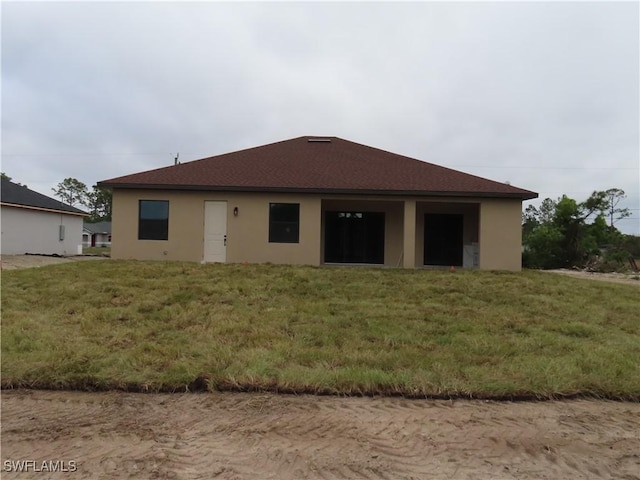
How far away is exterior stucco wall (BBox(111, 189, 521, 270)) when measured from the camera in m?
15.2

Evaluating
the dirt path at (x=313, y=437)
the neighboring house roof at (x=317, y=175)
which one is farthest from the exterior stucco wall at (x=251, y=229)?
the dirt path at (x=313, y=437)

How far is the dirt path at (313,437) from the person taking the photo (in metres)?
3.12

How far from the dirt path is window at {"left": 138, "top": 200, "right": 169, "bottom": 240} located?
443 inches

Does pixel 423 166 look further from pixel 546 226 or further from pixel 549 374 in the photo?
pixel 546 226

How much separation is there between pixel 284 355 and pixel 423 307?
394 centimetres

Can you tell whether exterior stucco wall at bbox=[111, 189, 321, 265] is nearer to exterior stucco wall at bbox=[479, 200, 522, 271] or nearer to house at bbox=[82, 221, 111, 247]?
exterior stucco wall at bbox=[479, 200, 522, 271]

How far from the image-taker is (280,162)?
17469 mm

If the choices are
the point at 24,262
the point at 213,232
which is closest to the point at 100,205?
the point at 24,262

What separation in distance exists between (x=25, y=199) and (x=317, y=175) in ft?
64.0

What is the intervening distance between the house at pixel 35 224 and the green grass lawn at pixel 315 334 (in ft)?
50.3

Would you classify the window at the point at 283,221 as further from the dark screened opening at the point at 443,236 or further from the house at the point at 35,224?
the house at the point at 35,224

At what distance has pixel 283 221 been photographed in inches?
606

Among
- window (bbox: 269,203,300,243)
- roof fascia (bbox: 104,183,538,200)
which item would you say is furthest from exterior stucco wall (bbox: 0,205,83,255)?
window (bbox: 269,203,300,243)

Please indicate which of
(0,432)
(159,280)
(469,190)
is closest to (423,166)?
(469,190)
